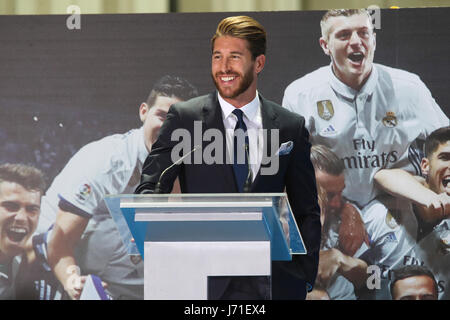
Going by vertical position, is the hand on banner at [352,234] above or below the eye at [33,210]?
below

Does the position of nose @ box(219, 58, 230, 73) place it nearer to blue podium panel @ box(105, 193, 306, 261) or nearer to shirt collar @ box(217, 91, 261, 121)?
shirt collar @ box(217, 91, 261, 121)

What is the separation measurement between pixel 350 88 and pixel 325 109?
20 cm

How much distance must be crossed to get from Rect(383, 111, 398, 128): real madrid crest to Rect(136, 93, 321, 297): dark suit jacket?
1760mm

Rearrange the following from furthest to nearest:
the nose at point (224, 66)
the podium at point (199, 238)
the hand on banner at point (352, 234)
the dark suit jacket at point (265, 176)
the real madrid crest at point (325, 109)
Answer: the real madrid crest at point (325, 109) → the hand on banner at point (352, 234) → the nose at point (224, 66) → the dark suit jacket at point (265, 176) → the podium at point (199, 238)

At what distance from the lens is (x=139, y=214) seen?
229 cm

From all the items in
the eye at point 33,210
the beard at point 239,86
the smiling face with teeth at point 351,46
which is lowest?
the eye at point 33,210

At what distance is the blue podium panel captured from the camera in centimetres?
224

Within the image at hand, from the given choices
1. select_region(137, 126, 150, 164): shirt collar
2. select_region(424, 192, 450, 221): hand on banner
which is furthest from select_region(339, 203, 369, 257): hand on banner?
select_region(137, 126, 150, 164): shirt collar

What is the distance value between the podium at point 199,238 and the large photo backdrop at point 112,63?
2.57m

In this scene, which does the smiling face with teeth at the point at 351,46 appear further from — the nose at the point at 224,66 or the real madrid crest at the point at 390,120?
the nose at the point at 224,66

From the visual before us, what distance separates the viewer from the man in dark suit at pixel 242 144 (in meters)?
2.91

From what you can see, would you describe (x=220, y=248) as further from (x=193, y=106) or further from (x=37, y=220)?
(x=37, y=220)

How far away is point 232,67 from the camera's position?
3.02 metres

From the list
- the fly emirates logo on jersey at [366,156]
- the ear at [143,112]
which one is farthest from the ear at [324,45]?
the ear at [143,112]
